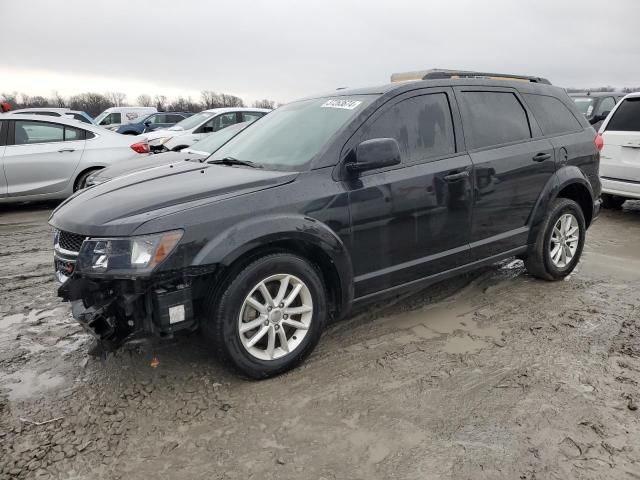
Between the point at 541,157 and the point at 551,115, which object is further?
the point at 551,115

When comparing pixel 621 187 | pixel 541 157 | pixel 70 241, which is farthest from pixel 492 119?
pixel 621 187

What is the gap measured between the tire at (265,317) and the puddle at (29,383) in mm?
1062

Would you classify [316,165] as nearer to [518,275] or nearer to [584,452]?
[584,452]

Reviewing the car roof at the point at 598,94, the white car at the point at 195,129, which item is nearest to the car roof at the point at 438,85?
the white car at the point at 195,129

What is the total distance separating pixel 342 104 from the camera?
12.5 feet

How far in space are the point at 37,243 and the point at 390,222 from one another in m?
4.88

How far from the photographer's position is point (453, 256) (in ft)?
12.9

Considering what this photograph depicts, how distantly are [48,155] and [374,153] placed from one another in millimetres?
6918

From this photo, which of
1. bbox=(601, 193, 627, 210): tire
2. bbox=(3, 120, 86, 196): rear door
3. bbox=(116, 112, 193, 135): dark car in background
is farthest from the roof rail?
bbox=(116, 112, 193, 135): dark car in background

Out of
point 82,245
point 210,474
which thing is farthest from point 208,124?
point 210,474

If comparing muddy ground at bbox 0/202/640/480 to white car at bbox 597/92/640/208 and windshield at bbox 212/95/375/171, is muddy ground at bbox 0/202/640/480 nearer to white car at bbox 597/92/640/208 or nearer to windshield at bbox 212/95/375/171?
windshield at bbox 212/95/375/171

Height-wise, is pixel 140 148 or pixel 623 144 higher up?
pixel 140 148

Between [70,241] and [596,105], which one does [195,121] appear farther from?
[70,241]

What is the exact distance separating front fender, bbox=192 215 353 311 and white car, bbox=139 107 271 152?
7.41m
